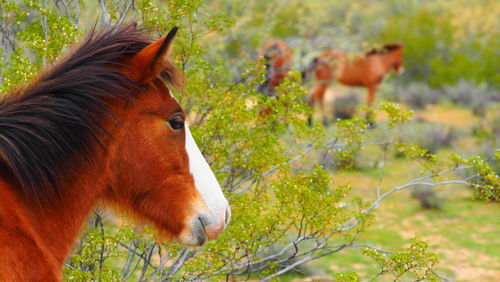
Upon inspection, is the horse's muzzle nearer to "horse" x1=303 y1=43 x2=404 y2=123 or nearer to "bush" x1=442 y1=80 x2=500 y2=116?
"horse" x1=303 y1=43 x2=404 y2=123

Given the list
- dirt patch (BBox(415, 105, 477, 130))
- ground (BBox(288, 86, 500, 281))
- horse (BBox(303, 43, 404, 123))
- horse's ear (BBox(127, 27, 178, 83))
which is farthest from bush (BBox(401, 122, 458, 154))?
horse's ear (BBox(127, 27, 178, 83))

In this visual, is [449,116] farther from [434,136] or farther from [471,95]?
[434,136]

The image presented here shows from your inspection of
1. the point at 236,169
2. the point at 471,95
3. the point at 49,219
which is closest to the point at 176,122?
the point at 49,219

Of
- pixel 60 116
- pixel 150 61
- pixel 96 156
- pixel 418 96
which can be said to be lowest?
pixel 96 156

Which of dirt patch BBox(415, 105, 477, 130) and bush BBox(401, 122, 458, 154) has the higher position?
dirt patch BBox(415, 105, 477, 130)

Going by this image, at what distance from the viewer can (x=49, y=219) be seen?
2359 millimetres

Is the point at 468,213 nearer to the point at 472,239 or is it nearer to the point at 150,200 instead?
the point at 472,239

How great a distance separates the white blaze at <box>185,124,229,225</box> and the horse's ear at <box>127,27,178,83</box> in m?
0.32

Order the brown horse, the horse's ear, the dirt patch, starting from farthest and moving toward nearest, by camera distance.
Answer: the dirt patch, the brown horse, the horse's ear

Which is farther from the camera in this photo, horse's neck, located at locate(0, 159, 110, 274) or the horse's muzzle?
the horse's muzzle

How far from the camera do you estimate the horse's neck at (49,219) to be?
219cm

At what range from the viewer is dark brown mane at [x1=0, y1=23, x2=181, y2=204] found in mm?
2275

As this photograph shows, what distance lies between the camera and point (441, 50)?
2519 cm

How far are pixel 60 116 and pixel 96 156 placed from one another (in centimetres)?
21
